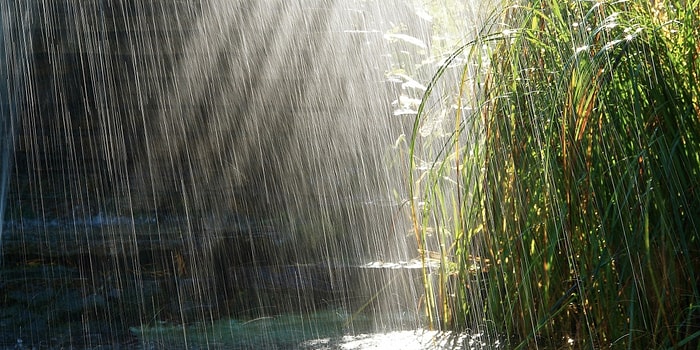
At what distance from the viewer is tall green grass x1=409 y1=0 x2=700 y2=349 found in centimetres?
194

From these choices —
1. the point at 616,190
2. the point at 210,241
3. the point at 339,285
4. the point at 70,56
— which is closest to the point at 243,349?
the point at 339,285

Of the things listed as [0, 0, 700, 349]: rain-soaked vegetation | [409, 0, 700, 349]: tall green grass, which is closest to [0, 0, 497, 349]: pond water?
[0, 0, 700, 349]: rain-soaked vegetation

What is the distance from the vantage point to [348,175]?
239 inches

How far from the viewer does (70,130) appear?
5914 millimetres

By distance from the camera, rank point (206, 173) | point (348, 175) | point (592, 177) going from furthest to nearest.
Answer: point (348, 175) < point (206, 173) < point (592, 177)

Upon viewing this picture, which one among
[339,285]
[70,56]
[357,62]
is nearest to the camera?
[339,285]

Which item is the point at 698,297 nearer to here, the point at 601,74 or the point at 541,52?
the point at 601,74

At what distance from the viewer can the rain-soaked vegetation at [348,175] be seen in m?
2.02

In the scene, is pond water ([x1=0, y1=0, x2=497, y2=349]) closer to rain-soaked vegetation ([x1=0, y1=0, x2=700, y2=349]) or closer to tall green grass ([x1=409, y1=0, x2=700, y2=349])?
rain-soaked vegetation ([x1=0, y1=0, x2=700, y2=349])

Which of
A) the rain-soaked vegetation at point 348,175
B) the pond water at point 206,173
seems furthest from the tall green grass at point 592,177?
the pond water at point 206,173

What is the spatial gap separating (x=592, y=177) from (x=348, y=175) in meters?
4.09

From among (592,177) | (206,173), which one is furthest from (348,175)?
(592,177)

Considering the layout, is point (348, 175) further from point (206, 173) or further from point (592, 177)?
point (592, 177)

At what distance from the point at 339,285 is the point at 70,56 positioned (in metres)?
2.98
